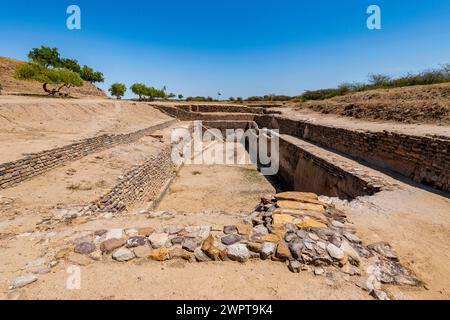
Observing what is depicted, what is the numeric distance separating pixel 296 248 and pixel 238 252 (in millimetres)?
667

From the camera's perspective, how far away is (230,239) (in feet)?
9.20

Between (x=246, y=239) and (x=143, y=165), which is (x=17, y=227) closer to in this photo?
(x=246, y=239)

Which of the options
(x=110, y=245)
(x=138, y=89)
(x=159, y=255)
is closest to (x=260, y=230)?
(x=159, y=255)

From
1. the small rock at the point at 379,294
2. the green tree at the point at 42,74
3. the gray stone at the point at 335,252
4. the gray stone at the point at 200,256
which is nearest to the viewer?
the small rock at the point at 379,294

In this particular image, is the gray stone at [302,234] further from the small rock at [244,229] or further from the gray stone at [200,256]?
the gray stone at [200,256]

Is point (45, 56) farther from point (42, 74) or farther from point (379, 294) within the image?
point (379, 294)

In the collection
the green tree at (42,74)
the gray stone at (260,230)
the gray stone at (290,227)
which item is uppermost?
the green tree at (42,74)

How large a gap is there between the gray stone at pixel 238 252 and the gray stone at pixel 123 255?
1.13 metres

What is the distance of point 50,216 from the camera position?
13.2 ft

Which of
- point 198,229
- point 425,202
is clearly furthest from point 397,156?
point 198,229

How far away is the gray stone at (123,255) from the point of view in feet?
8.41

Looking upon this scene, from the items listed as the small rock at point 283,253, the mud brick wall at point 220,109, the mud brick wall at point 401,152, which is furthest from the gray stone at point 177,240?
the mud brick wall at point 220,109
